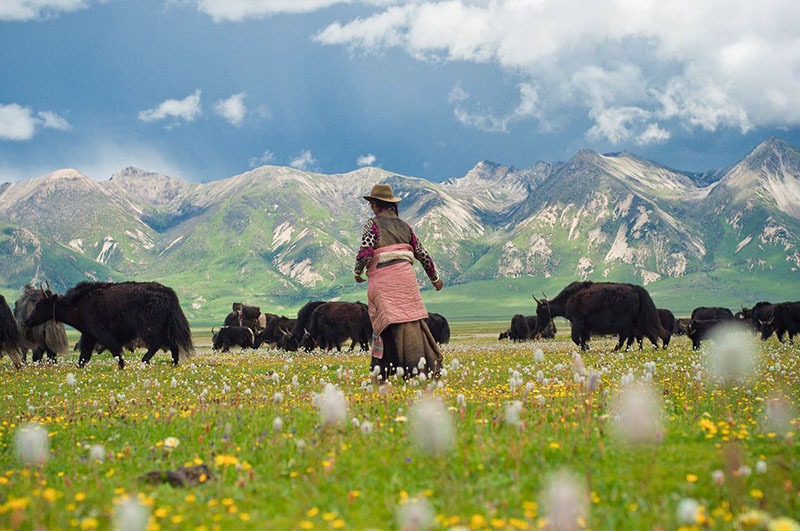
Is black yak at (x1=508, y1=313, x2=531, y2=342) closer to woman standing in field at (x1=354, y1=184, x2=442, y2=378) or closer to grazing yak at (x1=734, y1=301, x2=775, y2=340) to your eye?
grazing yak at (x1=734, y1=301, x2=775, y2=340)

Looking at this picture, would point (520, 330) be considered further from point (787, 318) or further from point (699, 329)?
point (699, 329)

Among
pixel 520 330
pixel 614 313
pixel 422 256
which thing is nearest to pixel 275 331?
pixel 520 330

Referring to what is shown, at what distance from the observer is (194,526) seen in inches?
181

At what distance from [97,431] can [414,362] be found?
252 inches

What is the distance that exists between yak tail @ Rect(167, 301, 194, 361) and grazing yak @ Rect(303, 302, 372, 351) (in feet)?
36.5

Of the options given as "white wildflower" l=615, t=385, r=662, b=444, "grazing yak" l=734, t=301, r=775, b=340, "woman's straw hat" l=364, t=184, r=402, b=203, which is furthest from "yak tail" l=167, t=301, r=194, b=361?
"grazing yak" l=734, t=301, r=775, b=340

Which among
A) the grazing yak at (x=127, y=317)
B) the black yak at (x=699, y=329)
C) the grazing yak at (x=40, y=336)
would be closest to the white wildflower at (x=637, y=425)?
the grazing yak at (x=127, y=317)

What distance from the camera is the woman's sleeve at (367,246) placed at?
12852mm

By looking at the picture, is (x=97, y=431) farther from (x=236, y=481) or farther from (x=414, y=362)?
(x=414, y=362)

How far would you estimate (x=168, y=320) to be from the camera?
66.8 feet

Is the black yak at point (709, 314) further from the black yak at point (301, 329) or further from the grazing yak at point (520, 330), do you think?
the black yak at point (301, 329)

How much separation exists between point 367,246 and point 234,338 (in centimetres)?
3139

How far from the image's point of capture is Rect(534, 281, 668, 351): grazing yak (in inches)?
965

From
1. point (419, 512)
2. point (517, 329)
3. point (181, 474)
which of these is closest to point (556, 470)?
point (419, 512)
